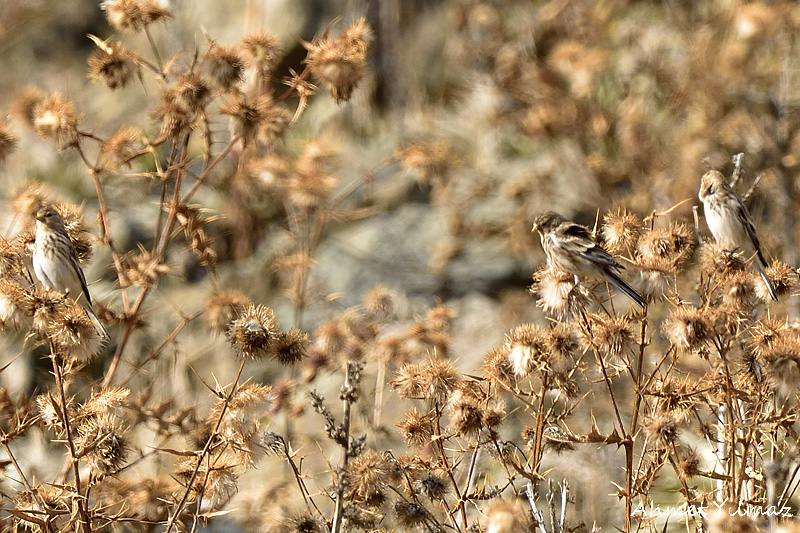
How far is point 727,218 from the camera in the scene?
14.7 ft

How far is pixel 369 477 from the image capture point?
11.1 feet

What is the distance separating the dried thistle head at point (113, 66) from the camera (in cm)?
446

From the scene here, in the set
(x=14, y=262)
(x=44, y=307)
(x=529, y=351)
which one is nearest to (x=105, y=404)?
(x=44, y=307)

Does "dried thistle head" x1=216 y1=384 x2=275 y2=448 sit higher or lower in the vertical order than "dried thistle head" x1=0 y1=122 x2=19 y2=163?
lower

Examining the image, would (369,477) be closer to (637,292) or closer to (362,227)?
(637,292)

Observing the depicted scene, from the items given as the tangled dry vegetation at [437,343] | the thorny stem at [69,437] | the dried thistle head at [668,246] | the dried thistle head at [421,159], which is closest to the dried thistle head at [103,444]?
the tangled dry vegetation at [437,343]

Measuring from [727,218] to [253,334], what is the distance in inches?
101

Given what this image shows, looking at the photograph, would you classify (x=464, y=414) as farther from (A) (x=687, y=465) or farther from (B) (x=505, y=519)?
(A) (x=687, y=465)

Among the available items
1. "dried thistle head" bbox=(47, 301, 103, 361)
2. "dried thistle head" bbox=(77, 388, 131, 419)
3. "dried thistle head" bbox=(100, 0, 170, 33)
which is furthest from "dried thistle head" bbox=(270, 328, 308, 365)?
"dried thistle head" bbox=(100, 0, 170, 33)

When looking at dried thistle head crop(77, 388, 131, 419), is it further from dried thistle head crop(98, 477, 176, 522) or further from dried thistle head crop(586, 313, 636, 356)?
dried thistle head crop(586, 313, 636, 356)

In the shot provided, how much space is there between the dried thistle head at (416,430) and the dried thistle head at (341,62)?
1786mm

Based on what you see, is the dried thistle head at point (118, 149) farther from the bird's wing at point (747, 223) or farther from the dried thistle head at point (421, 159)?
the bird's wing at point (747, 223)

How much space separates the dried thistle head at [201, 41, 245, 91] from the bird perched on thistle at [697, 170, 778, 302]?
247 cm

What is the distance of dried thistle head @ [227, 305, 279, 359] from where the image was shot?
3.39 m
